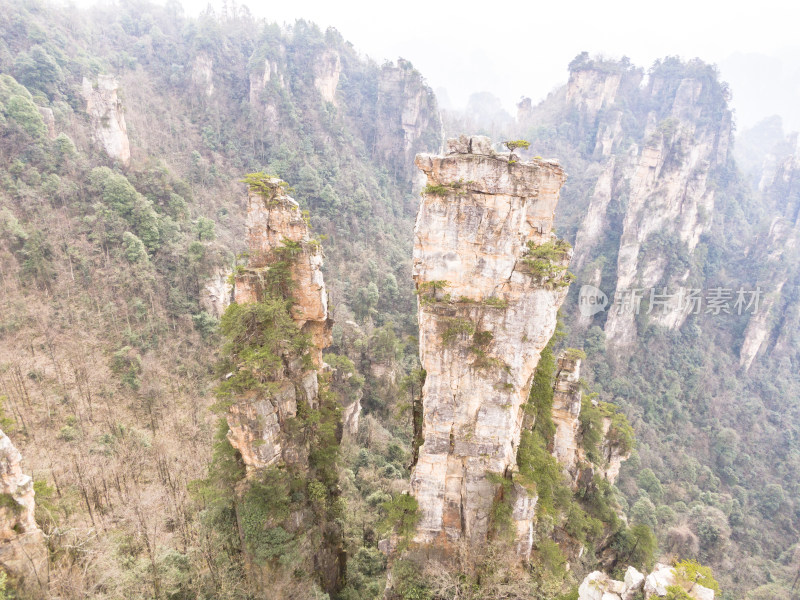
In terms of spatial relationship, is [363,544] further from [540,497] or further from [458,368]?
[458,368]

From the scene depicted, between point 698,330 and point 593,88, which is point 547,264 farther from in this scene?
point 593,88

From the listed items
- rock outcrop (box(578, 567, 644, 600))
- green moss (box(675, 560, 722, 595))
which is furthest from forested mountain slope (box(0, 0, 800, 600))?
green moss (box(675, 560, 722, 595))

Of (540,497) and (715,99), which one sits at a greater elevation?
(715,99)

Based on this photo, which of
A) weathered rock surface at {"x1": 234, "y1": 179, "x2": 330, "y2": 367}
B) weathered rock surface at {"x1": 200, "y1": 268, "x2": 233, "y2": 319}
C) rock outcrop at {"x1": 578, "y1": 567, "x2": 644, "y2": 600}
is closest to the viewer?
rock outcrop at {"x1": 578, "y1": 567, "x2": 644, "y2": 600}

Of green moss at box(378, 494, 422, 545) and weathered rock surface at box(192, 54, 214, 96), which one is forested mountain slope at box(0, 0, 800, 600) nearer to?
green moss at box(378, 494, 422, 545)

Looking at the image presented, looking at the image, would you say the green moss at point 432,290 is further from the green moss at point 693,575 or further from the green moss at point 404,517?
the green moss at point 693,575

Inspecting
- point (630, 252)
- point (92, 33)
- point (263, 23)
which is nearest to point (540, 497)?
point (630, 252)
